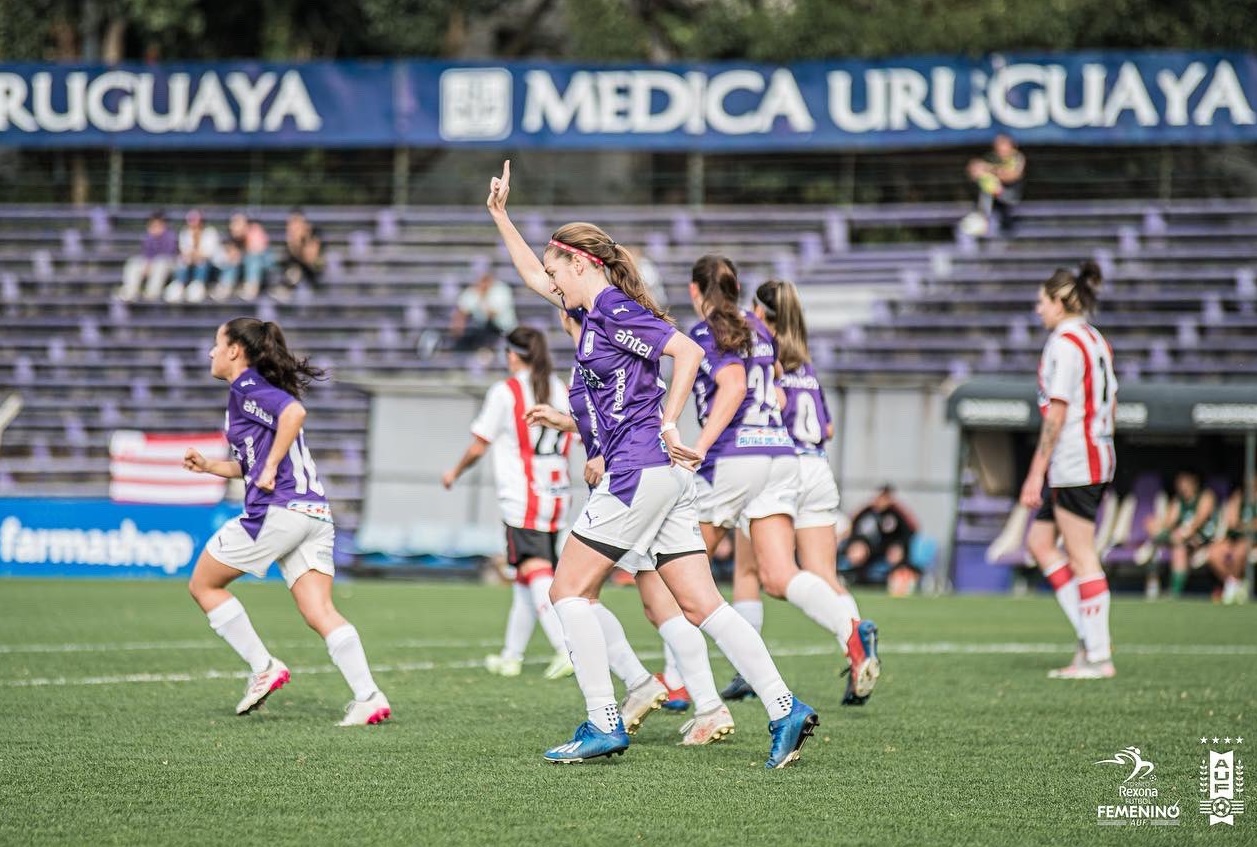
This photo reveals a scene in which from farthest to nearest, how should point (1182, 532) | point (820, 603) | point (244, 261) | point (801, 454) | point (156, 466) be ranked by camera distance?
point (244, 261), point (156, 466), point (1182, 532), point (801, 454), point (820, 603)

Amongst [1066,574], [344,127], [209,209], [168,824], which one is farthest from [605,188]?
[168,824]

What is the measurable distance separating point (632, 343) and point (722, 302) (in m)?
1.63

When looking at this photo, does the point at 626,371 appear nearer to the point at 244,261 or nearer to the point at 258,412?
the point at 258,412

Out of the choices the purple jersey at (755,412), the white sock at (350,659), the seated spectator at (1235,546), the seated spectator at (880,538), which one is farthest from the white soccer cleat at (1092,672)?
the seated spectator at (880,538)

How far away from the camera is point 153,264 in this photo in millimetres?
28719

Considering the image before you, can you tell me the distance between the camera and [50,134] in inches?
1142

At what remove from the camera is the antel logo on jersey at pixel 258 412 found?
8039 millimetres

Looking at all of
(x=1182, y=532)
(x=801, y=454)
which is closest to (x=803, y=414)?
(x=801, y=454)

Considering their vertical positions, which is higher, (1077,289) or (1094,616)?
(1077,289)

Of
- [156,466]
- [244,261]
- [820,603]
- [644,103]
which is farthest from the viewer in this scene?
[244,261]

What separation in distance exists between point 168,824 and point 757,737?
295 centimetres

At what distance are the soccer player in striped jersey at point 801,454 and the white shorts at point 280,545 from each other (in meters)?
2.32

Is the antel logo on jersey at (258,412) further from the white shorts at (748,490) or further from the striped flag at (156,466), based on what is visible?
the striped flag at (156,466)

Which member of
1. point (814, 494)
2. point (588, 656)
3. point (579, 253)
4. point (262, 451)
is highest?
point (579, 253)
